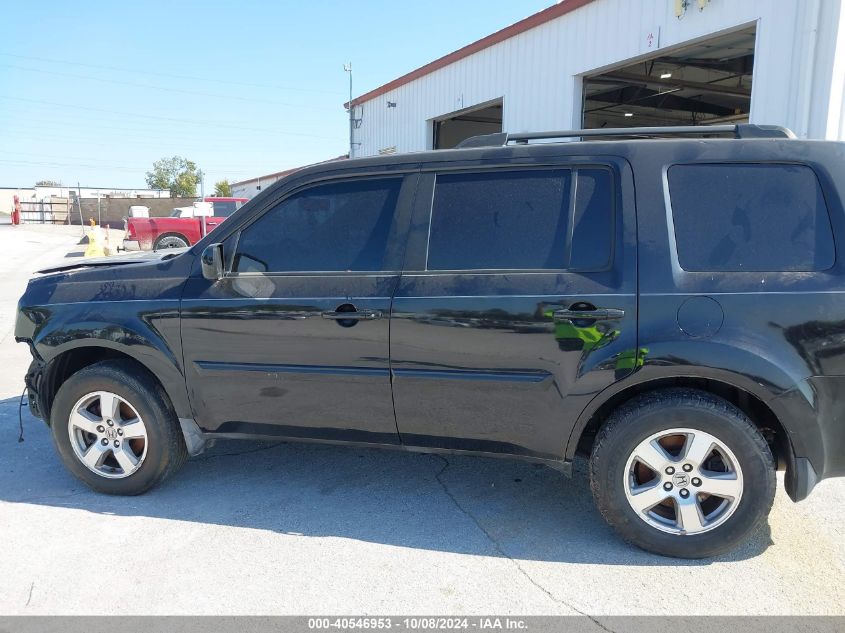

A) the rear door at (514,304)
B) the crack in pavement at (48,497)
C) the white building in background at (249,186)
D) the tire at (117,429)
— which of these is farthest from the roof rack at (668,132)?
the white building in background at (249,186)

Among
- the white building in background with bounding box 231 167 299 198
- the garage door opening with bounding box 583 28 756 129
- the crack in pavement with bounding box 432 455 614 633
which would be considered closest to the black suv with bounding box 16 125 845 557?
the crack in pavement with bounding box 432 455 614 633

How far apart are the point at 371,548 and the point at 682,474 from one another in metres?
1.55

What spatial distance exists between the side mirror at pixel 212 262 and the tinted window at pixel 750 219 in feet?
7.64

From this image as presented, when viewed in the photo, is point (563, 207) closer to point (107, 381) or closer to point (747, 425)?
point (747, 425)

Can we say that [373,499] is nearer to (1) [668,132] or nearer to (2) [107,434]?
(2) [107,434]

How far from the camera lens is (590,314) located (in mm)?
2938

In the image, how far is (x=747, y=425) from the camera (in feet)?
9.53

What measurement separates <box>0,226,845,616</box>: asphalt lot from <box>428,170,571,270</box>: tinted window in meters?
1.42

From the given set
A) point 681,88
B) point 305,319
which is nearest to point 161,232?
point 681,88

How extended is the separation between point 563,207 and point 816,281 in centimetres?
115

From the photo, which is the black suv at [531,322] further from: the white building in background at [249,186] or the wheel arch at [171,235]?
the white building in background at [249,186]

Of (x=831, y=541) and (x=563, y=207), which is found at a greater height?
(x=563, y=207)

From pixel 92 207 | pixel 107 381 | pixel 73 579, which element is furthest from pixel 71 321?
pixel 92 207
